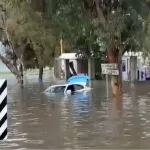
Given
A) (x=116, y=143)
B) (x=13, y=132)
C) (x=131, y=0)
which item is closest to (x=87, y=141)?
(x=116, y=143)

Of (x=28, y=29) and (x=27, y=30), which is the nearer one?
(x=28, y=29)

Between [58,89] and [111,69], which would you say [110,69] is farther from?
[58,89]

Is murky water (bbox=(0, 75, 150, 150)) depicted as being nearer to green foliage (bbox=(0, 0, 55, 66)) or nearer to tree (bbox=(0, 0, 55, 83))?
green foliage (bbox=(0, 0, 55, 66))

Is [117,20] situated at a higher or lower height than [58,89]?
higher

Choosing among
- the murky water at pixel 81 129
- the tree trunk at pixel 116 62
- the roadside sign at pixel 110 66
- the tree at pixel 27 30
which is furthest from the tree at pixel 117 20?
the murky water at pixel 81 129

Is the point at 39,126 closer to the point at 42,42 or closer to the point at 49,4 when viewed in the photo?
the point at 49,4

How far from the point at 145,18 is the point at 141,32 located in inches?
46.3

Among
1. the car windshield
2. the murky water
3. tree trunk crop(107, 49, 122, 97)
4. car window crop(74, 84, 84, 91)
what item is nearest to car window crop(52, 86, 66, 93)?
the car windshield

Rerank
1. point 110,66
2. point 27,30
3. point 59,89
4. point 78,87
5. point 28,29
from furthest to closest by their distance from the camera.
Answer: point 27,30 < point 28,29 < point 78,87 < point 59,89 < point 110,66

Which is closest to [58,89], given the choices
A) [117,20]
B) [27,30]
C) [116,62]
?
[27,30]

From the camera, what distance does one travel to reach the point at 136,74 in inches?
2056

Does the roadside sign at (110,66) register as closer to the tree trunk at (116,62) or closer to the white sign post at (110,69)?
the white sign post at (110,69)

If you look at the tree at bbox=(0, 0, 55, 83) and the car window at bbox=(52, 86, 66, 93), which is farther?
the car window at bbox=(52, 86, 66, 93)

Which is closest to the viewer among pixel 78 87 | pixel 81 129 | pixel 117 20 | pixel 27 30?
pixel 81 129
